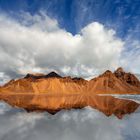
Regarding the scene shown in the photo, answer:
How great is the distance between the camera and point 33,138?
13.4 meters

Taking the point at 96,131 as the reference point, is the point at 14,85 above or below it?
above

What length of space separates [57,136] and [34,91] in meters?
179

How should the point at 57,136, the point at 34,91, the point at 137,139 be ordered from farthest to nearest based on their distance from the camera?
the point at 34,91, the point at 57,136, the point at 137,139

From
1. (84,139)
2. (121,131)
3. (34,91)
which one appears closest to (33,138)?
(84,139)

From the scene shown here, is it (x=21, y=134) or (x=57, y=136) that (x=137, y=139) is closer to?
(x=57, y=136)

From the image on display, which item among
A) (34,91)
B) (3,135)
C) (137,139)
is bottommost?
(137,139)

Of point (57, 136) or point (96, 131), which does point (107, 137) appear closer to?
point (96, 131)

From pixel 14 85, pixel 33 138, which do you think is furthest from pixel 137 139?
pixel 14 85

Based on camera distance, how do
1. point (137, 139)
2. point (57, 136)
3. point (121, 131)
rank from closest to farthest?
point (137, 139)
point (57, 136)
point (121, 131)

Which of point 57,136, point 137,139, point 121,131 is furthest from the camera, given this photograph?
point 121,131

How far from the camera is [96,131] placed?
600 inches

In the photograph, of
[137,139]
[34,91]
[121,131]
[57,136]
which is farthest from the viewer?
[34,91]

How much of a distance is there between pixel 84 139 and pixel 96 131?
94.7 inches

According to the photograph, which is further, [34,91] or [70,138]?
[34,91]
